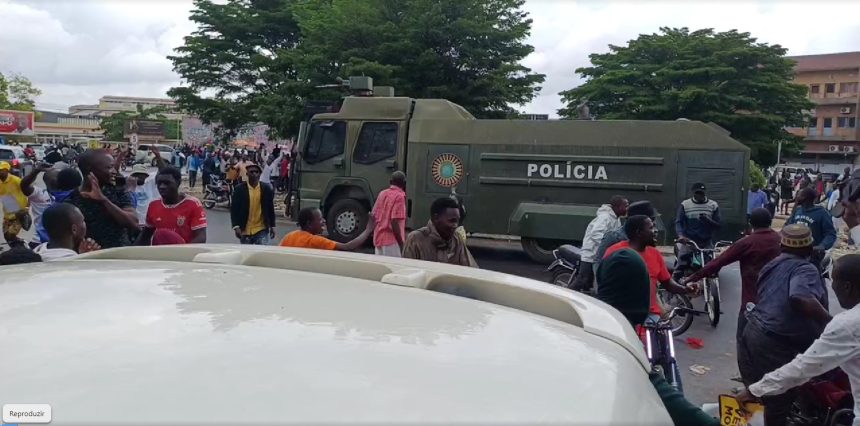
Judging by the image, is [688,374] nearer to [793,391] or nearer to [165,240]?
[793,391]

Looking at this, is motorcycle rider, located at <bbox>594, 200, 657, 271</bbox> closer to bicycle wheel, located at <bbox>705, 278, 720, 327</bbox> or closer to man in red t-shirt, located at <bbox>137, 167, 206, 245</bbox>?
bicycle wheel, located at <bbox>705, 278, 720, 327</bbox>

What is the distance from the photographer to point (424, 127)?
11195mm

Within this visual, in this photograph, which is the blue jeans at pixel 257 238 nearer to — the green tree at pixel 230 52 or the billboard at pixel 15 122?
the green tree at pixel 230 52

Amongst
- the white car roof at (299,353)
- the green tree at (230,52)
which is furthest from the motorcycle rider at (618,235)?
the green tree at (230,52)

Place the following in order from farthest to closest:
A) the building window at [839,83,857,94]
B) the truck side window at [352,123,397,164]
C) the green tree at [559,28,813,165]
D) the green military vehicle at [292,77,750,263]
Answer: the building window at [839,83,857,94] < the green tree at [559,28,813,165] < the truck side window at [352,123,397,164] < the green military vehicle at [292,77,750,263]

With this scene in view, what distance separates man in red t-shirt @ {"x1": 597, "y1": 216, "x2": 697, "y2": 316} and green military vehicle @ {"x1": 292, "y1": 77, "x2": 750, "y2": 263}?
17.4 ft

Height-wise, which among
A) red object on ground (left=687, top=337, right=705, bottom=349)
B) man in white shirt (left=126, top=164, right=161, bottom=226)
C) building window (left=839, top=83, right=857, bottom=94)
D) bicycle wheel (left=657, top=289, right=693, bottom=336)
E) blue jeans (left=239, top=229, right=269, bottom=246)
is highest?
building window (left=839, top=83, right=857, bottom=94)

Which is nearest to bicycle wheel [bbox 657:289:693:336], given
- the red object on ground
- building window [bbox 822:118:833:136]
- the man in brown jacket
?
the red object on ground

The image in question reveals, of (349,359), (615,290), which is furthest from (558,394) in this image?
(615,290)

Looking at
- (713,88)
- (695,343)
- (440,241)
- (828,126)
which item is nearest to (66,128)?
(828,126)

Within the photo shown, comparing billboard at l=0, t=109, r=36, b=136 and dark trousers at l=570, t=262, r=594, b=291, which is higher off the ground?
billboard at l=0, t=109, r=36, b=136

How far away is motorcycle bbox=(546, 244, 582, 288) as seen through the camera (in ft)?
25.1

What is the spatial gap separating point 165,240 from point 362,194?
747cm

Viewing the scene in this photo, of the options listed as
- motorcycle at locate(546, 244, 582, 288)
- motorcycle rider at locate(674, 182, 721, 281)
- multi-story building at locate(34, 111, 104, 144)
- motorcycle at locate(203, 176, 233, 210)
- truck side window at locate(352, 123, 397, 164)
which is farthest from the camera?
multi-story building at locate(34, 111, 104, 144)
